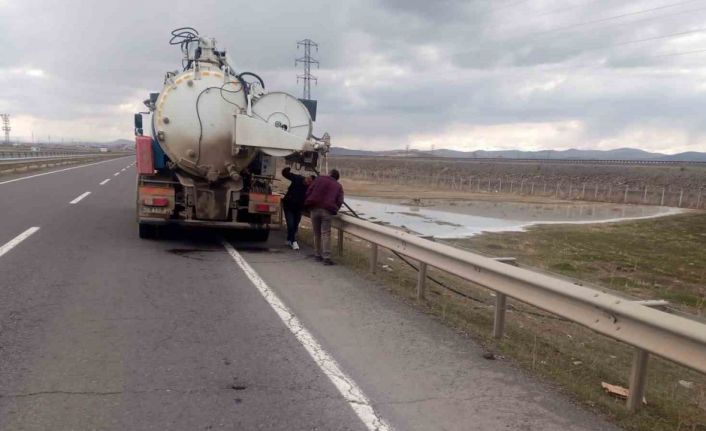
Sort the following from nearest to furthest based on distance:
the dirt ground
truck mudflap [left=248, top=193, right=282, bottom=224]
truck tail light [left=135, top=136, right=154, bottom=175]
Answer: the dirt ground → truck tail light [left=135, top=136, right=154, bottom=175] → truck mudflap [left=248, top=193, right=282, bottom=224]

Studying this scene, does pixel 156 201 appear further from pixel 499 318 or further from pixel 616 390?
pixel 616 390

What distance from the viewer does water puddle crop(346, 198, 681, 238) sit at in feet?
65.3

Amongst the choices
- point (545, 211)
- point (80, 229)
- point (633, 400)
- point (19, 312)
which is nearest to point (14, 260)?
point (19, 312)

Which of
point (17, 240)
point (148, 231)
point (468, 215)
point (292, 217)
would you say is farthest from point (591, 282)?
point (468, 215)

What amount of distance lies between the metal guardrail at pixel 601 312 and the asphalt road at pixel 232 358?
638 mm

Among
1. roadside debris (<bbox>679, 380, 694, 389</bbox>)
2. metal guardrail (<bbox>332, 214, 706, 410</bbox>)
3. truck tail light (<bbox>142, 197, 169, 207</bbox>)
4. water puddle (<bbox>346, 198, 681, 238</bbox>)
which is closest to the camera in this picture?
metal guardrail (<bbox>332, 214, 706, 410</bbox>)

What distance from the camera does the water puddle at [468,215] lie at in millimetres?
19906

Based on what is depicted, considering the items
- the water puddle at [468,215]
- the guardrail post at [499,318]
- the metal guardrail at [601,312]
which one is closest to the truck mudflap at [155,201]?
the metal guardrail at [601,312]

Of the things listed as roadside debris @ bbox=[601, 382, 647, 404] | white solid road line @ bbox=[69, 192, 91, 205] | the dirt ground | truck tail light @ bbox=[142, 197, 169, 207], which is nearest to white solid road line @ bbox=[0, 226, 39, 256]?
truck tail light @ bbox=[142, 197, 169, 207]

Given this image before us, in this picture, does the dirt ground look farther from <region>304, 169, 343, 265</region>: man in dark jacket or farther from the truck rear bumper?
the truck rear bumper

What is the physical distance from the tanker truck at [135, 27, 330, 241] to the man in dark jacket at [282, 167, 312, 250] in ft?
0.70

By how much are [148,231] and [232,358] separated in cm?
689

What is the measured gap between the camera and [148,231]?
11.0 metres

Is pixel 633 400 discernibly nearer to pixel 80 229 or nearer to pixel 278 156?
pixel 278 156
